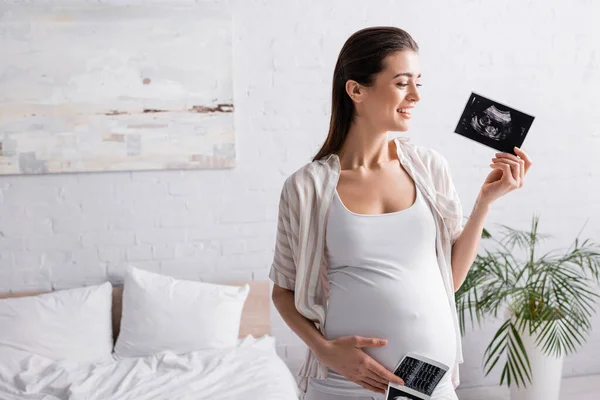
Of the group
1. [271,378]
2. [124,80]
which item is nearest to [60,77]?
[124,80]

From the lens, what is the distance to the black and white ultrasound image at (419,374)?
123cm

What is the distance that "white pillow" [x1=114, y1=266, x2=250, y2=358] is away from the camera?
9.62ft

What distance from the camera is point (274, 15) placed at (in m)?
3.21

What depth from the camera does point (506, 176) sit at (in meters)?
1.35

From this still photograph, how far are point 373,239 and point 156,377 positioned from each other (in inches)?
62.3

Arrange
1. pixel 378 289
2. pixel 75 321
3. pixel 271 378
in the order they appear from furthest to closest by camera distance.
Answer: pixel 75 321, pixel 271 378, pixel 378 289

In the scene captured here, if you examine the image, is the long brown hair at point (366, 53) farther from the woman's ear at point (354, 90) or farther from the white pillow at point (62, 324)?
the white pillow at point (62, 324)

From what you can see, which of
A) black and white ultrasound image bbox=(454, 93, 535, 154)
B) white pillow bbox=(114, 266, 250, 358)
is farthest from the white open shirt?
white pillow bbox=(114, 266, 250, 358)

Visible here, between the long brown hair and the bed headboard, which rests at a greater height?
the long brown hair

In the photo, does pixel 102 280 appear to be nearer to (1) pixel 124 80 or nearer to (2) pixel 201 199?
(2) pixel 201 199

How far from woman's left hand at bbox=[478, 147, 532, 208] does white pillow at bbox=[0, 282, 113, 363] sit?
2.12 m

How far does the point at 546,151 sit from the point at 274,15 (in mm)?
1600

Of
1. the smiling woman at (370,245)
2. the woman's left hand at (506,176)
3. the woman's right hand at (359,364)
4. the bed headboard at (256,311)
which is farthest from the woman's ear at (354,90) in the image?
the bed headboard at (256,311)

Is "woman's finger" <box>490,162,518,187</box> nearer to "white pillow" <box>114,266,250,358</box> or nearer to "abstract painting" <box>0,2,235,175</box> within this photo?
"white pillow" <box>114,266,250,358</box>
